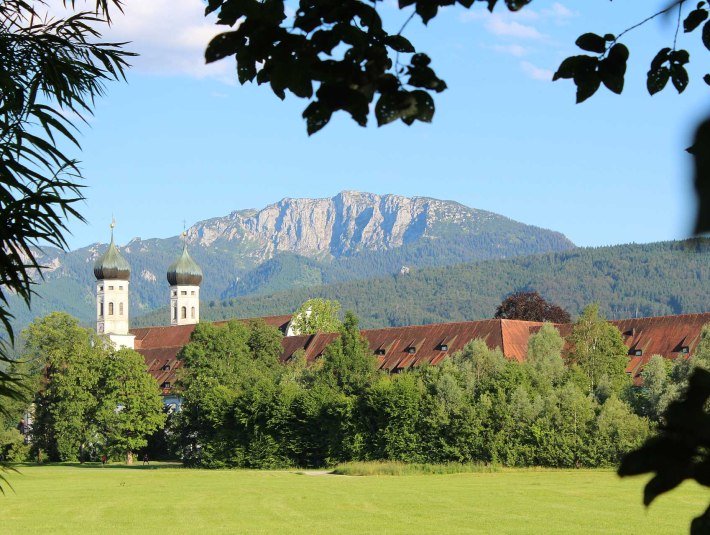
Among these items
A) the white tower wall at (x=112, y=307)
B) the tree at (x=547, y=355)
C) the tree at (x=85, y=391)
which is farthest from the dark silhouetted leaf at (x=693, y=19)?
the white tower wall at (x=112, y=307)

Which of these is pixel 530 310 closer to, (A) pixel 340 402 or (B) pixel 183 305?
(A) pixel 340 402

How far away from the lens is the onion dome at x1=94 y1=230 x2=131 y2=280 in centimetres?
12038

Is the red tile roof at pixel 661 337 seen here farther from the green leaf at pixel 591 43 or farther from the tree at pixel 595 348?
the green leaf at pixel 591 43

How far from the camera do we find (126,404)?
7200cm

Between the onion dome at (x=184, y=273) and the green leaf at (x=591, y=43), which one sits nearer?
the green leaf at (x=591, y=43)

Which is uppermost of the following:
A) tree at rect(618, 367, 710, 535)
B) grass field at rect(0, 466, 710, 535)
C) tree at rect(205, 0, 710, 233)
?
tree at rect(205, 0, 710, 233)

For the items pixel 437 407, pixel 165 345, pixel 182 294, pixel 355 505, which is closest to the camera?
pixel 355 505

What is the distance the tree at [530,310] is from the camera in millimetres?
93500

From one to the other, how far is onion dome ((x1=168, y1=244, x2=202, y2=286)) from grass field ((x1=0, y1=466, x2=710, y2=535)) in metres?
76.0

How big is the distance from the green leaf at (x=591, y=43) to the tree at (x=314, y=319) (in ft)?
346

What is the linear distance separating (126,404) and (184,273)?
58898 millimetres

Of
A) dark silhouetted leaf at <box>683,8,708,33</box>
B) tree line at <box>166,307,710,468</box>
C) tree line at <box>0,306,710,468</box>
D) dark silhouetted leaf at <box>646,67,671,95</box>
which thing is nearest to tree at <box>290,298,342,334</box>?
tree line at <box>0,306,710,468</box>

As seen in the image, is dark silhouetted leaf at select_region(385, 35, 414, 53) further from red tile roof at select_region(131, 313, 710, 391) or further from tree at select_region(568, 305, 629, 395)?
red tile roof at select_region(131, 313, 710, 391)

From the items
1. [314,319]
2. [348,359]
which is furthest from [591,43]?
[314,319]
